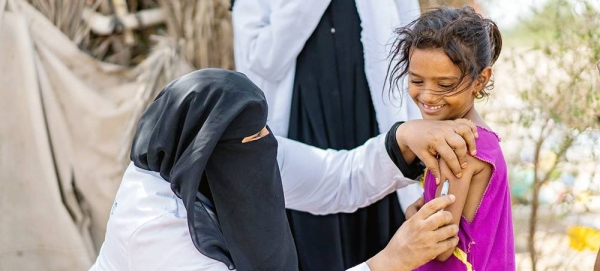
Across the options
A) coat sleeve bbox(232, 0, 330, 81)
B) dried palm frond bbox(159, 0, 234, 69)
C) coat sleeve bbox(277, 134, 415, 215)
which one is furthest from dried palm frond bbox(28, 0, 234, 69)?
coat sleeve bbox(277, 134, 415, 215)

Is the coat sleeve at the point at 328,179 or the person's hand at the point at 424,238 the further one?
the coat sleeve at the point at 328,179

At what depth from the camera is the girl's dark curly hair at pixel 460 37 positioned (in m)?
2.50

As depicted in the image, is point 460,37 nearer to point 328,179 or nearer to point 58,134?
point 328,179

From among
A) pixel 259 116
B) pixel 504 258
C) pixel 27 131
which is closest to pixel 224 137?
pixel 259 116

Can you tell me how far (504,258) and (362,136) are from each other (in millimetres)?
1327

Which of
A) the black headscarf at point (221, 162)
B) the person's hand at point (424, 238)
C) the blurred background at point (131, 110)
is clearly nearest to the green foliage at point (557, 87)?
the blurred background at point (131, 110)

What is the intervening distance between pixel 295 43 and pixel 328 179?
2.42 ft

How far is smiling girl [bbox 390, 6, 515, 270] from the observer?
2494mm

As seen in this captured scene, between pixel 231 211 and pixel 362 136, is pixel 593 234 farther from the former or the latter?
pixel 231 211

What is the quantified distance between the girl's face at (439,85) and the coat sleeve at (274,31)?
1163mm

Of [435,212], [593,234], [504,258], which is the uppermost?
[435,212]

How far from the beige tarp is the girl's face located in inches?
93.4

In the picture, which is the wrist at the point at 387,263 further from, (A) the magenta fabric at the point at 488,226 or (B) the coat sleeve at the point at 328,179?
(B) the coat sleeve at the point at 328,179

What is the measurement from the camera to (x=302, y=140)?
383cm
